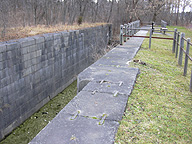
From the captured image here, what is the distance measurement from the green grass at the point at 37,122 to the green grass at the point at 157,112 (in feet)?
10.2

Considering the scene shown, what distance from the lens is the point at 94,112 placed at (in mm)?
3898

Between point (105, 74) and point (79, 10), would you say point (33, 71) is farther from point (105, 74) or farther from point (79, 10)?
point (79, 10)

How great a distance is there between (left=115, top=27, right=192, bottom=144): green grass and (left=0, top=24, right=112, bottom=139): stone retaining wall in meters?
3.38

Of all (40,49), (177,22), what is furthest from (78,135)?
(177,22)

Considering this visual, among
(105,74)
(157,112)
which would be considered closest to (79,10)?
(105,74)

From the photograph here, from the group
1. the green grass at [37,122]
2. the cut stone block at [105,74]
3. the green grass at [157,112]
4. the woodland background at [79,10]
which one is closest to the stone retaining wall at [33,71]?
the green grass at [37,122]

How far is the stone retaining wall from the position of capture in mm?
5918

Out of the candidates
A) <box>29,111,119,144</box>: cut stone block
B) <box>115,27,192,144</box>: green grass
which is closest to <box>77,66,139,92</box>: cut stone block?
<box>115,27,192,144</box>: green grass

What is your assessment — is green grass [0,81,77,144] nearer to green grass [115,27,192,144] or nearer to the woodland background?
green grass [115,27,192,144]

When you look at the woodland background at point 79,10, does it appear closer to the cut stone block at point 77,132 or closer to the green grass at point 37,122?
the green grass at point 37,122

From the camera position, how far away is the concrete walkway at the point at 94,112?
313 centimetres

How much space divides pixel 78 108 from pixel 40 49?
431cm

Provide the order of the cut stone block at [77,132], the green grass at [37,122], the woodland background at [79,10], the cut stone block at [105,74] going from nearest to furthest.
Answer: the cut stone block at [77,132] → the cut stone block at [105,74] → the green grass at [37,122] → the woodland background at [79,10]

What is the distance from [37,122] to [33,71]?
167cm
